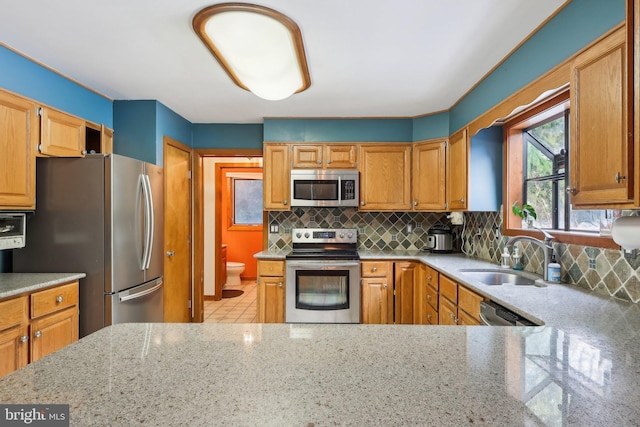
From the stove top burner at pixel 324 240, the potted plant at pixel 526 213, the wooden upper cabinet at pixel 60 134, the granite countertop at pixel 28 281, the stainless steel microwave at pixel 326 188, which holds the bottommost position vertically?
the granite countertop at pixel 28 281

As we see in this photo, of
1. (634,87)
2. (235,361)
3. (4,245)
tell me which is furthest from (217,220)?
(634,87)

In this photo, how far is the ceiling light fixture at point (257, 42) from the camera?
5.43ft

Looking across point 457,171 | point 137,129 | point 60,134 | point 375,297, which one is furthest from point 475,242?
point 60,134

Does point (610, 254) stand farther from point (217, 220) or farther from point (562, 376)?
point (217, 220)

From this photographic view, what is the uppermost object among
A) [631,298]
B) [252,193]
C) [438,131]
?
[438,131]

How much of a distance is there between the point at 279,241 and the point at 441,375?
3127 mm

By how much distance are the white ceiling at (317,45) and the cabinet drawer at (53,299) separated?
1570 millimetres

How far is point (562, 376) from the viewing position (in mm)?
779

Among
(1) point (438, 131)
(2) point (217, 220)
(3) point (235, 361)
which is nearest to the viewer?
(3) point (235, 361)

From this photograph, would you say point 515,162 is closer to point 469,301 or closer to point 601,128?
point 469,301

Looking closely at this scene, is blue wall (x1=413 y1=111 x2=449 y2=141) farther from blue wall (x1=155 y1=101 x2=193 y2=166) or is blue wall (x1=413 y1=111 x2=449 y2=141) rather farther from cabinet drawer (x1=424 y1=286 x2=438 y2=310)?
blue wall (x1=155 y1=101 x2=193 y2=166)

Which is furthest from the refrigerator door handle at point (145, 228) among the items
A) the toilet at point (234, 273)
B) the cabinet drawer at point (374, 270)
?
the toilet at point (234, 273)

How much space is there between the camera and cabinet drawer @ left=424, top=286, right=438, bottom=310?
2721mm

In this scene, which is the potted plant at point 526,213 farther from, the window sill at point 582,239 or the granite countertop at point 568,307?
the granite countertop at point 568,307
